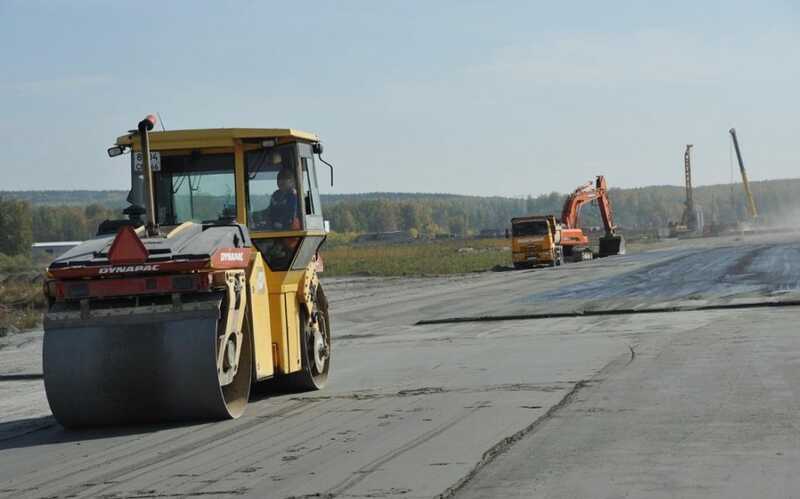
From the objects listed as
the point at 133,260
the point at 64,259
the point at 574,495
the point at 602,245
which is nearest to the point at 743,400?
the point at 574,495

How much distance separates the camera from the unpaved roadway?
748 cm

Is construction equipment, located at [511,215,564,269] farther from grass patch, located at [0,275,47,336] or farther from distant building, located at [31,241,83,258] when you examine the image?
distant building, located at [31,241,83,258]

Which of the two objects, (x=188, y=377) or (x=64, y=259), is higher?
(x=64, y=259)

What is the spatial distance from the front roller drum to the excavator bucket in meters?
55.2

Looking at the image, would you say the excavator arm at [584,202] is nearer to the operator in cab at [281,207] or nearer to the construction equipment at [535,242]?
the construction equipment at [535,242]

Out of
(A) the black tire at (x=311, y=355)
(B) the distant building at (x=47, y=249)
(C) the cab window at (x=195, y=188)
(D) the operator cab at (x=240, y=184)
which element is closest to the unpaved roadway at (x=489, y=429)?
(A) the black tire at (x=311, y=355)

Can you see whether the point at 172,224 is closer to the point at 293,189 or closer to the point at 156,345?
the point at 293,189

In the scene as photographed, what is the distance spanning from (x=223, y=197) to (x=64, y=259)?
2.19m

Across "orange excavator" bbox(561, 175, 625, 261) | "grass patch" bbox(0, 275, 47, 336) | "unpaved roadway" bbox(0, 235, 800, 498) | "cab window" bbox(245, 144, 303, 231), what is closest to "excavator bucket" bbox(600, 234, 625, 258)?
"orange excavator" bbox(561, 175, 625, 261)

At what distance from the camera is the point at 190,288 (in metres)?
10.2

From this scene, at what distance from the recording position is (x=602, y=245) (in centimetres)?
6444

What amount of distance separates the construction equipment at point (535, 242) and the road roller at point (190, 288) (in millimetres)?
41373

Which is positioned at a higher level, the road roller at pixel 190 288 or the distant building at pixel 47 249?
the distant building at pixel 47 249

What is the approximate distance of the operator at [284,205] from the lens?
40.1ft
